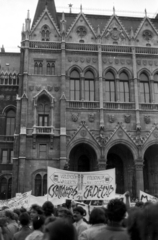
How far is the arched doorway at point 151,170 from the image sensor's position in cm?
3433

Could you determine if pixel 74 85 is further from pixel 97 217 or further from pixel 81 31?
pixel 97 217

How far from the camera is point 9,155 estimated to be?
38.4m

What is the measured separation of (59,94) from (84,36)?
7.95m

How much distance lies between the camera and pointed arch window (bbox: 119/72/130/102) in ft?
116

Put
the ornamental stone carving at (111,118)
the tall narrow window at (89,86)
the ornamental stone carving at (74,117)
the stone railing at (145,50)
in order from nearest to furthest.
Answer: the ornamental stone carving at (74,117)
the ornamental stone carving at (111,118)
the tall narrow window at (89,86)
the stone railing at (145,50)

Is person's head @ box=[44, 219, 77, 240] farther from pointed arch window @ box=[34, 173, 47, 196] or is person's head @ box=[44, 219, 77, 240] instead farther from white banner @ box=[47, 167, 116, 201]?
pointed arch window @ box=[34, 173, 47, 196]

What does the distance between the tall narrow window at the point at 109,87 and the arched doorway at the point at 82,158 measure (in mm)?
5889

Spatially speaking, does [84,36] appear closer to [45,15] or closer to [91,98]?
[45,15]

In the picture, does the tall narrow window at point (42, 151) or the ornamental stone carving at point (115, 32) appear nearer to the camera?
the tall narrow window at point (42, 151)

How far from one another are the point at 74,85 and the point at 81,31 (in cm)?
693

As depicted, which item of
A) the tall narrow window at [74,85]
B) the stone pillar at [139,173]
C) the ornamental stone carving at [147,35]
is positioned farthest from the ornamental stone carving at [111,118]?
the ornamental stone carving at [147,35]

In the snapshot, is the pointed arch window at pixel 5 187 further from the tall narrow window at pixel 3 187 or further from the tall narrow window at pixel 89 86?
the tall narrow window at pixel 89 86

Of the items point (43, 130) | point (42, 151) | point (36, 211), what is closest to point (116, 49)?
point (43, 130)

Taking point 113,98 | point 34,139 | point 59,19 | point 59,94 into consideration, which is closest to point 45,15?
point 59,19
